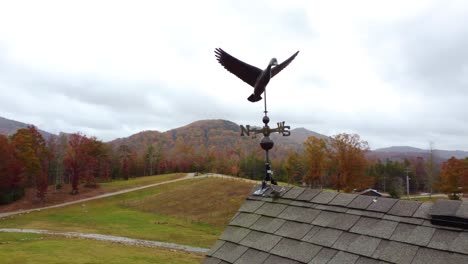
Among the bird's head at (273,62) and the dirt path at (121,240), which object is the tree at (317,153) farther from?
the bird's head at (273,62)

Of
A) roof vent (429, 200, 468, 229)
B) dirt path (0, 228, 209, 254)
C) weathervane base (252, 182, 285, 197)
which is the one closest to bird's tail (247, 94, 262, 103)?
weathervane base (252, 182, 285, 197)

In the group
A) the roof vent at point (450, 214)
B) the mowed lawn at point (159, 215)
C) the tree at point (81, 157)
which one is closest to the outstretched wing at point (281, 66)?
the roof vent at point (450, 214)

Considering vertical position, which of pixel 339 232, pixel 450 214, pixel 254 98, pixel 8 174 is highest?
pixel 254 98

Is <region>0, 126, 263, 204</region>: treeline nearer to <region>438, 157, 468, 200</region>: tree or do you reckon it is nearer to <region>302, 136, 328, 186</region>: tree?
<region>302, 136, 328, 186</region>: tree

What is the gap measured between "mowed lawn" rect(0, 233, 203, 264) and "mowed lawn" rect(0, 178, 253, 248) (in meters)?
4.73

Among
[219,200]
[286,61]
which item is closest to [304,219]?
[286,61]

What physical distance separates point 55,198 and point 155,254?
36.8 metres

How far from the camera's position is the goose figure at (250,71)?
5434mm

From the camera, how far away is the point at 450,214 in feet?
9.41

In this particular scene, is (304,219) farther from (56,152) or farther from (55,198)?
(56,152)

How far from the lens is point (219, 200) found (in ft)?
151

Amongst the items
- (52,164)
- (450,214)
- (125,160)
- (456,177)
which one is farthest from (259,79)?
(125,160)

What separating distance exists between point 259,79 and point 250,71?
0.31 metres

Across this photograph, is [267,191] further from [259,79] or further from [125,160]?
[125,160]
